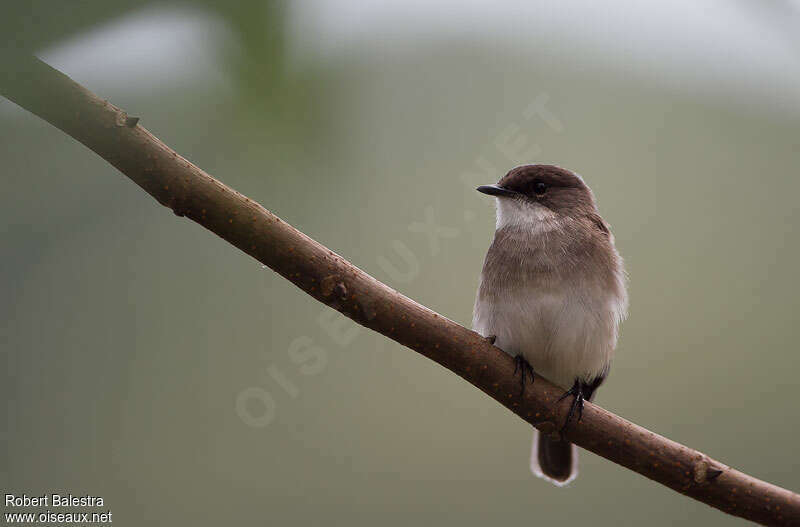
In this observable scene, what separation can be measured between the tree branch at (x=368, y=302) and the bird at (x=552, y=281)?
0.36 metres

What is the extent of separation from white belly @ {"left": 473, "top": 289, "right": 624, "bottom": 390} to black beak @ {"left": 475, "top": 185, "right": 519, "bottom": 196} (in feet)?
1.39

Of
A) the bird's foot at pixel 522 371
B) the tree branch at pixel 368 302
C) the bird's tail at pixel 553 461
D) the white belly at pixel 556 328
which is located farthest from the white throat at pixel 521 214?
the bird's tail at pixel 553 461

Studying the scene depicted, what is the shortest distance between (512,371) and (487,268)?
0.75 meters

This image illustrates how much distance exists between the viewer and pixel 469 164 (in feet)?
9.17

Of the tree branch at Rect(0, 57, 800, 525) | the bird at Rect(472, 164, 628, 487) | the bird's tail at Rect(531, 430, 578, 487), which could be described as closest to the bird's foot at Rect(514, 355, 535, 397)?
the tree branch at Rect(0, 57, 800, 525)

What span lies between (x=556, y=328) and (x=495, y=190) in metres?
0.60

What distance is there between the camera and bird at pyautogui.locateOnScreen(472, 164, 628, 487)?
2484 millimetres

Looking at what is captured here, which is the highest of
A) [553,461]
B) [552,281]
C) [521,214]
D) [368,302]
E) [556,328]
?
[521,214]

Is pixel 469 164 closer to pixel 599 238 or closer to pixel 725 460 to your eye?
pixel 599 238

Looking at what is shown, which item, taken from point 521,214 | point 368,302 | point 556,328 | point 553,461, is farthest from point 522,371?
point 553,461

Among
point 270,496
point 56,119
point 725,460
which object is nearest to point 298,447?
point 270,496

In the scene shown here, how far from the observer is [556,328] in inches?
97.7

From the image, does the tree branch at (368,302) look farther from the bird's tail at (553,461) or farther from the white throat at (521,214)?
the bird's tail at (553,461)

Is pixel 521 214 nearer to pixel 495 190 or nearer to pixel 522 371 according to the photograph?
pixel 495 190
